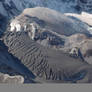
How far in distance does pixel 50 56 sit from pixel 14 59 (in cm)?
194

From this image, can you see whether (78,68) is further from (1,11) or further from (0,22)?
(1,11)

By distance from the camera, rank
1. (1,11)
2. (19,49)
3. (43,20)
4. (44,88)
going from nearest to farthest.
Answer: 1. (44,88)
2. (19,49)
3. (43,20)
4. (1,11)

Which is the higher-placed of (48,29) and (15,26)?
(15,26)

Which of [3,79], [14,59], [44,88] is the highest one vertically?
[44,88]

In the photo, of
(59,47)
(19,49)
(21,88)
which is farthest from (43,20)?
(21,88)

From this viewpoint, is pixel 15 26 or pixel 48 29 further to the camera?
pixel 48 29

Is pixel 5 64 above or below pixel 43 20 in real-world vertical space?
above

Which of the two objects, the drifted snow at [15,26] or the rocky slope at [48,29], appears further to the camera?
the drifted snow at [15,26]

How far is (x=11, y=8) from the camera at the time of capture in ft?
92.1

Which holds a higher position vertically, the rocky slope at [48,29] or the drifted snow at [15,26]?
the drifted snow at [15,26]

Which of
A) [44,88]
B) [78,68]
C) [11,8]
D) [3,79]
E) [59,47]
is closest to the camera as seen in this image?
[44,88]

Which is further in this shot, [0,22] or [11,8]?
[11,8]

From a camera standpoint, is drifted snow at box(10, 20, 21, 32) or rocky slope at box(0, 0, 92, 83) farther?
drifted snow at box(10, 20, 21, 32)

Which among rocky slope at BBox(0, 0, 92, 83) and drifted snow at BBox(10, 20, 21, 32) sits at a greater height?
drifted snow at BBox(10, 20, 21, 32)
